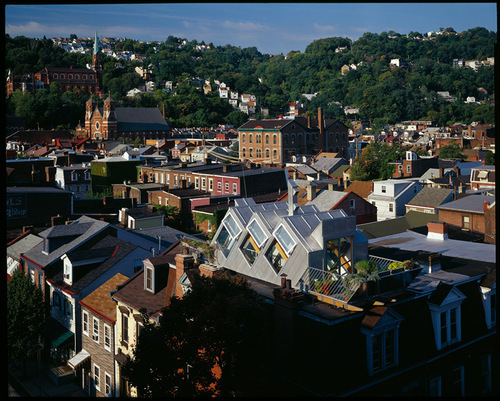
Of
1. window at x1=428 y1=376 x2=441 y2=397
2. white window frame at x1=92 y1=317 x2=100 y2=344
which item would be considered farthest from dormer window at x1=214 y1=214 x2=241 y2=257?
white window frame at x1=92 y1=317 x2=100 y2=344

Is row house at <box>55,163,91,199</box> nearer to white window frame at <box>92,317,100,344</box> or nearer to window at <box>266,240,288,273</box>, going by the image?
white window frame at <box>92,317,100,344</box>

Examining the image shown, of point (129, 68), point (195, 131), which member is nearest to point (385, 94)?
point (195, 131)

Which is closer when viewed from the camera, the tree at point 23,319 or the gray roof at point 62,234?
the tree at point 23,319

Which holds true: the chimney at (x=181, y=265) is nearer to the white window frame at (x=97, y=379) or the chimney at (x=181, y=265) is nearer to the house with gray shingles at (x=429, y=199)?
the white window frame at (x=97, y=379)

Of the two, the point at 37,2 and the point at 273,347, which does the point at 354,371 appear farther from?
the point at 37,2

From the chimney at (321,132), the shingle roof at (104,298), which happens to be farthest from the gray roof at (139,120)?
the shingle roof at (104,298)
